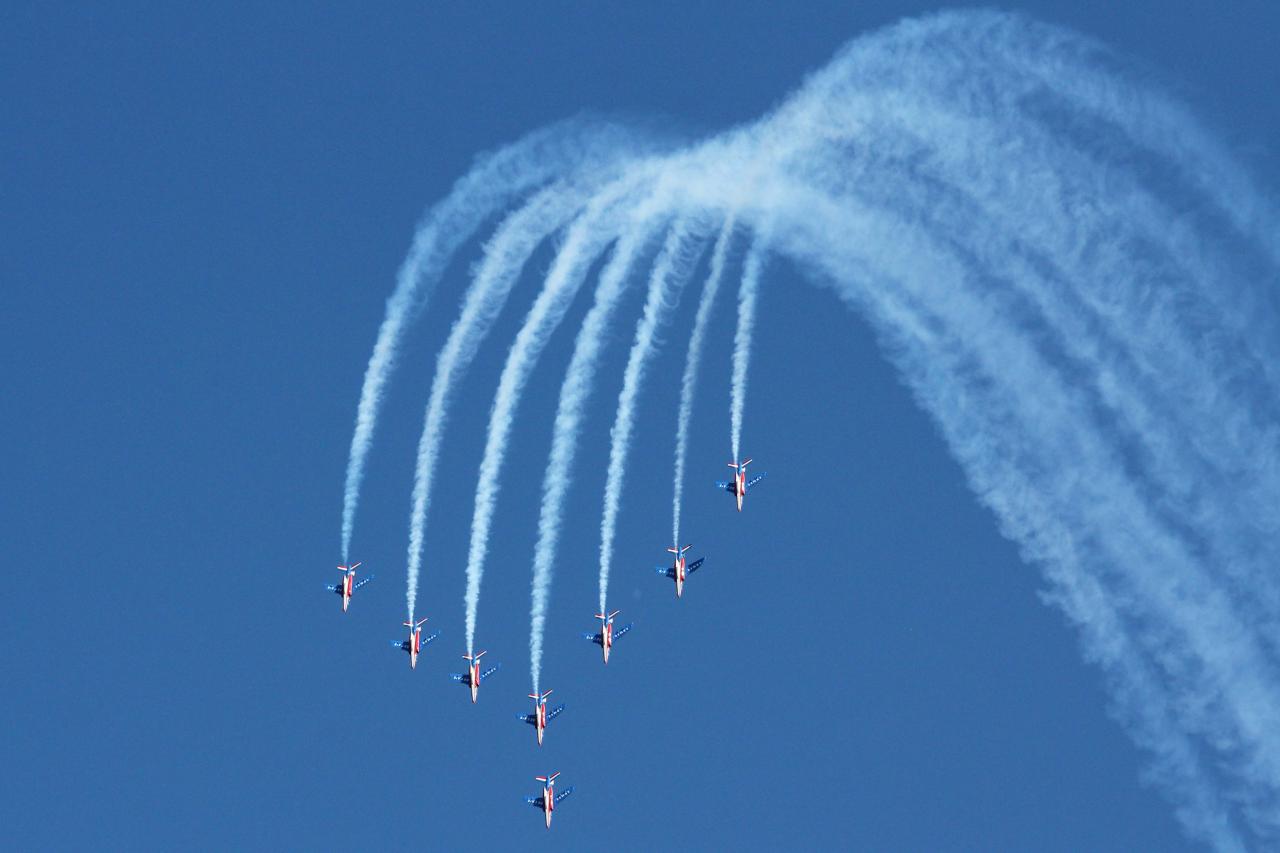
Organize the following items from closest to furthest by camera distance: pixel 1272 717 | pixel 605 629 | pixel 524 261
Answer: pixel 1272 717, pixel 524 261, pixel 605 629

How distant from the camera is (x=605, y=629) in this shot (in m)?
65.6

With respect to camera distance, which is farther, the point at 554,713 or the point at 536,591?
the point at 554,713

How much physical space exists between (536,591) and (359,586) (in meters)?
9.53

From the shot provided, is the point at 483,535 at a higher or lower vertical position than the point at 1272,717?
higher

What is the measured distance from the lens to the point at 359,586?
68.1 m

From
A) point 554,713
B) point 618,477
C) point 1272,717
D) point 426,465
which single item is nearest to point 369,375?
point 426,465

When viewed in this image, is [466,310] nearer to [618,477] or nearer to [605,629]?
[618,477]

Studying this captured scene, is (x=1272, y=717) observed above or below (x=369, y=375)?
below

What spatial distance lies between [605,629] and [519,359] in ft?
34.2

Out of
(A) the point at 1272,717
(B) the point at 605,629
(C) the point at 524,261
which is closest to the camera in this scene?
(A) the point at 1272,717

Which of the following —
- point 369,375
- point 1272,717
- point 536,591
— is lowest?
point 1272,717

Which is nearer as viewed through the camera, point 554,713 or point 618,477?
point 618,477

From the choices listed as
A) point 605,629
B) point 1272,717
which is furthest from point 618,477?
point 1272,717

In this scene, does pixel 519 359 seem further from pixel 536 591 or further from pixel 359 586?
pixel 359 586
